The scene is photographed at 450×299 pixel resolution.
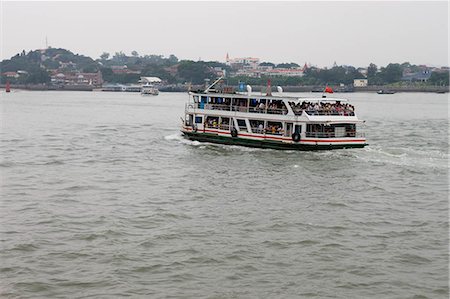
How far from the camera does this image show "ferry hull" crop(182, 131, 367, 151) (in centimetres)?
4181

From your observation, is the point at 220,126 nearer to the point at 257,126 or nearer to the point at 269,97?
the point at 257,126

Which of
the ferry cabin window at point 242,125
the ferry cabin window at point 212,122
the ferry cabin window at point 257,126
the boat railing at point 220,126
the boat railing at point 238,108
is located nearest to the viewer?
the boat railing at point 238,108

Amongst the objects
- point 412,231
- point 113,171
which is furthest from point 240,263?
point 113,171

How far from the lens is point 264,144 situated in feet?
144

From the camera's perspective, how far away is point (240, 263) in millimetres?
19859

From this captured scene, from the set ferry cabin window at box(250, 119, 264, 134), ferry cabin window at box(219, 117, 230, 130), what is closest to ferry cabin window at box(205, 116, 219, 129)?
ferry cabin window at box(219, 117, 230, 130)

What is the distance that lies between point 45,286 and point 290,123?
27.3 metres

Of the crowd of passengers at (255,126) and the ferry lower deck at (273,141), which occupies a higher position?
the crowd of passengers at (255,126)

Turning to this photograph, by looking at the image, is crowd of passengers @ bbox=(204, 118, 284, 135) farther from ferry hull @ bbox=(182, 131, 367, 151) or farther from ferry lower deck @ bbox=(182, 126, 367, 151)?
ferry hull @ bbox=(182, 131, 367, 151)

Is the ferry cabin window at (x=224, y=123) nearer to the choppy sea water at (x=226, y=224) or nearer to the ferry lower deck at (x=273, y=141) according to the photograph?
the ferry lower deck at (x=273, y=141)

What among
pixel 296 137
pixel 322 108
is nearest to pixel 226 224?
pixel 296 137

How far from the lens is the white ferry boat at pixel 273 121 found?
42.2m

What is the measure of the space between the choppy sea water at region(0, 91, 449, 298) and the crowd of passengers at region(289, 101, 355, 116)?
2996 mm

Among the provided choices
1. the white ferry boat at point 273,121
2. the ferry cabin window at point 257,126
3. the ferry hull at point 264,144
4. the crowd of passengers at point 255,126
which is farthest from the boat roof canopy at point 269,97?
the ferry hull at point 264,144
